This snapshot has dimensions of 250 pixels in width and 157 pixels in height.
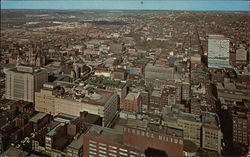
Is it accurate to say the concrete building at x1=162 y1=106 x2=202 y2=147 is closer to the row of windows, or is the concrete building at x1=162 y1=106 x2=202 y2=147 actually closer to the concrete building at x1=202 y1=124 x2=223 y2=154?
the concrete building at x1=202 y1=124 x2=223 y2=154

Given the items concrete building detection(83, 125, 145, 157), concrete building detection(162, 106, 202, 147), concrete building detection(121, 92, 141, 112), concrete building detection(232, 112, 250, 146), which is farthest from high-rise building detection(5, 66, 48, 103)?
concrete building detection(232, 112, 250, 146)

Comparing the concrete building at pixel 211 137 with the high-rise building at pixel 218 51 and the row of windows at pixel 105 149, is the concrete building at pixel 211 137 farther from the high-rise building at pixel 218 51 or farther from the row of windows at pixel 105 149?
the high-rise building at pixel 218 51

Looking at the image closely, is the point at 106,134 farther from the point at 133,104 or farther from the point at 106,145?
the point at 133,104

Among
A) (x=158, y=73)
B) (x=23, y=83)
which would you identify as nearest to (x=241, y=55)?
(x=158, y=73)

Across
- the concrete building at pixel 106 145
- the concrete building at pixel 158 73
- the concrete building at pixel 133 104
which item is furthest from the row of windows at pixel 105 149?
the concrete building at pixel 158 73

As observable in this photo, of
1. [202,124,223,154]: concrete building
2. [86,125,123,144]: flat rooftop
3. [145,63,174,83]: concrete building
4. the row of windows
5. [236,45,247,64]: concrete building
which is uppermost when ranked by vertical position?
[236,45,247,64]: concrete building
